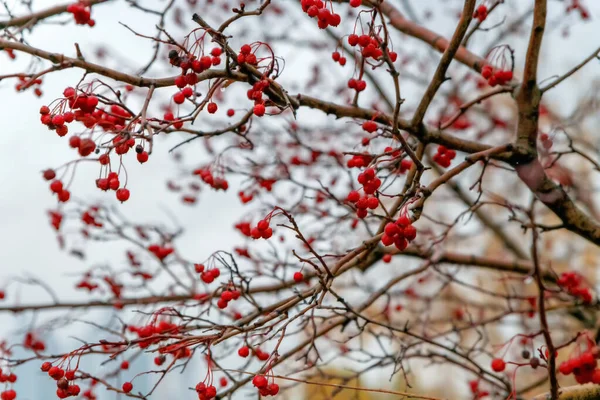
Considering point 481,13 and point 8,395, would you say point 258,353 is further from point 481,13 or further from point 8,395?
point 481,13

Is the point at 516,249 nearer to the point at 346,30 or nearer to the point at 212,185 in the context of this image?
the point at 346,30

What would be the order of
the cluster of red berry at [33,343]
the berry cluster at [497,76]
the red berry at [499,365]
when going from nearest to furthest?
the red berry at [499,365]
the berry cluster at [497,76]
the cluster of red berry at [33,343]

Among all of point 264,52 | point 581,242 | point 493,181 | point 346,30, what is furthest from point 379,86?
point 581,242

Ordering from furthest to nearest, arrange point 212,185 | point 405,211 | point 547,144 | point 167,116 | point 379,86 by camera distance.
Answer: point 379,86 → point 212,185 → point 547,144 → point 167,116 → point 405,211

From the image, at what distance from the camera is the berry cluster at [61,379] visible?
225cm

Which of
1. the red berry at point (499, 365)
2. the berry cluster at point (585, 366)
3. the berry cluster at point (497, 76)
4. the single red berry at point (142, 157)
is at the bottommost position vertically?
the berry cluster at point (585, 366)

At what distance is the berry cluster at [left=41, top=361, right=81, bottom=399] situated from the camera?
7.38ft

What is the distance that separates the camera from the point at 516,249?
6789 mm

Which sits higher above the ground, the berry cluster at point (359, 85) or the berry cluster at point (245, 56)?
the berry cluster at point (359, 85)

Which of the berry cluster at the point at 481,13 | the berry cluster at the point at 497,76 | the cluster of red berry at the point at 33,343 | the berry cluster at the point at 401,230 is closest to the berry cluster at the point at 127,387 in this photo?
the berry cluster at the point at 401,230

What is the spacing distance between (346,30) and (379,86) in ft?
3.46

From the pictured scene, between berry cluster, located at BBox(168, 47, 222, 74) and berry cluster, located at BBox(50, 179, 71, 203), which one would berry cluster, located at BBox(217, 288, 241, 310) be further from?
berry cluster, located at BBox(168, 47, 222, 74)

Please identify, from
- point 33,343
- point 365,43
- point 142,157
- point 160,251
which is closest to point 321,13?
point 365,43

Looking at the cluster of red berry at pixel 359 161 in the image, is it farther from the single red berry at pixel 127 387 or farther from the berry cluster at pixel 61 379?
the berry cluster at pixel 61 379
